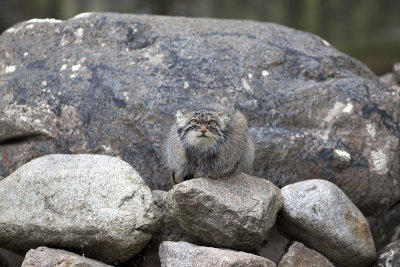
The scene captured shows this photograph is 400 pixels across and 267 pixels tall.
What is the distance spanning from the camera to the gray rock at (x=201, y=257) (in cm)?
484

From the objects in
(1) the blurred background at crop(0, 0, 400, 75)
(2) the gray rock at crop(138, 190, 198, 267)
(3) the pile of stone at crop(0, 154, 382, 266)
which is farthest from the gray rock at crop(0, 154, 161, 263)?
(1) the blurred background at crop(0, 0, 400, 75)

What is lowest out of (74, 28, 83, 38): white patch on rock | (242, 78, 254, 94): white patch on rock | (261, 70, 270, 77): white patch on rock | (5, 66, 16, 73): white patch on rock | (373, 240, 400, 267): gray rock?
(373, 240, 400, 267): gray rock

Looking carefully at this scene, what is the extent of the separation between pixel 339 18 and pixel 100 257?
1478 centimetres

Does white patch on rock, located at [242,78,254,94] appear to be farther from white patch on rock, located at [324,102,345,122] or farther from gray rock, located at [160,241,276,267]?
gray rock, located at [160,241,276,267]

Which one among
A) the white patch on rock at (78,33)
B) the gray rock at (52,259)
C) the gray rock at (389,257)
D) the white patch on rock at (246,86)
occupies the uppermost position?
the white patch on rock at (78,33)

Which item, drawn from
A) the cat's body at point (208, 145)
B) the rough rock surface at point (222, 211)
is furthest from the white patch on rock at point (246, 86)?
the rough rock surface at point (222, 211)

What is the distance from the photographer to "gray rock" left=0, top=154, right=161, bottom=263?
5.08m

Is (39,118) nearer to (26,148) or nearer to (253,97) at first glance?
(26,148)

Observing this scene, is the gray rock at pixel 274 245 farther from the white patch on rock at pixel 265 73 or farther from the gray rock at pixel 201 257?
the white patch on rock at pixel 265 73

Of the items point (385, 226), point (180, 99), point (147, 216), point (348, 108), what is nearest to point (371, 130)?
point (348, 108)

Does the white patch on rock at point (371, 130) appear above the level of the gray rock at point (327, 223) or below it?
above

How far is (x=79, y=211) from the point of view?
16.8 ft

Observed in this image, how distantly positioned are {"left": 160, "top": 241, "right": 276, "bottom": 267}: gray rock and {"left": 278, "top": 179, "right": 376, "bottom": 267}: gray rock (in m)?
0.63

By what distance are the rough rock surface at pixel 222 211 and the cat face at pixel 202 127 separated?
1.11ft
